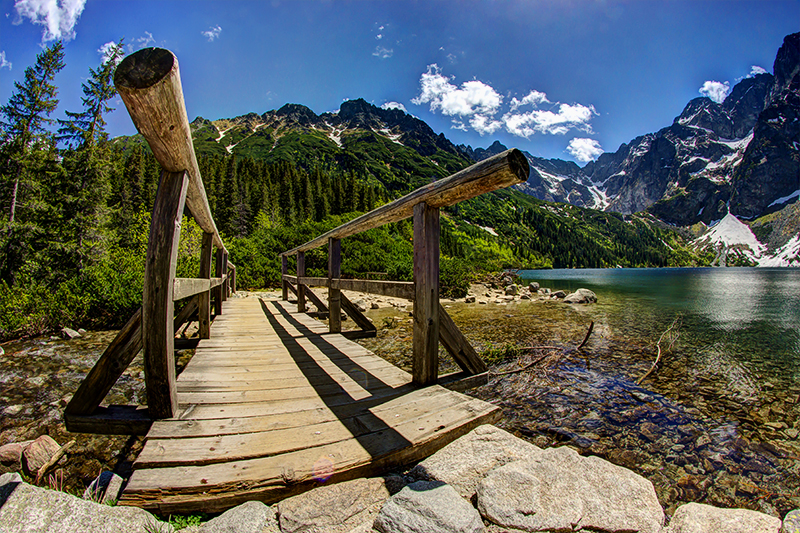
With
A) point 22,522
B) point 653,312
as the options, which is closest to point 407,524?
point 22,522

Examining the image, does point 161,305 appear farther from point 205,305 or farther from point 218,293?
point 218,293

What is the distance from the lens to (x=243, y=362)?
3.81 metres

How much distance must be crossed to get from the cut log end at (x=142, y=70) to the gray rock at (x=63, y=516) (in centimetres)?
189

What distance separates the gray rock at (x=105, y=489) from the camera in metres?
2.07

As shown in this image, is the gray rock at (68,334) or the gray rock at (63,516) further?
the gray rock at (68,334)

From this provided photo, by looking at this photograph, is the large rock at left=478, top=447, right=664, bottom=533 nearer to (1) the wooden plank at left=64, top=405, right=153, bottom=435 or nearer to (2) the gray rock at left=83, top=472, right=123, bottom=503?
(1) the wooden plank at left=64, top=405, right=153, bottom=435

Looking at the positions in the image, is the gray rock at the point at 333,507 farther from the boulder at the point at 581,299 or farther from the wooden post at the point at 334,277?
the boulder at the point at 581,299

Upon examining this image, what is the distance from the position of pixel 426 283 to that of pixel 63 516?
2.28 meters

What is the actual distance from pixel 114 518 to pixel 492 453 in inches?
82.7

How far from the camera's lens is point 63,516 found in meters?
1.38

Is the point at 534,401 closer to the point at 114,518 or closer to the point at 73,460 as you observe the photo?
the point at 114,518

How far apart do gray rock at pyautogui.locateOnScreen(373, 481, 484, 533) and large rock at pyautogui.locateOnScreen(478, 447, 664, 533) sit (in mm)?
185

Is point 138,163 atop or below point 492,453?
atop

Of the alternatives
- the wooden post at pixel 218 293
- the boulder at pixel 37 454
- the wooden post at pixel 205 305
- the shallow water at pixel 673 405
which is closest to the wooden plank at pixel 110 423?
the boulder at pixel 37 454
